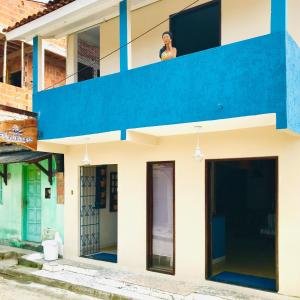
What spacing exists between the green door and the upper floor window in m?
3.51

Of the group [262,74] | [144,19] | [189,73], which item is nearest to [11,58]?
[144,19]

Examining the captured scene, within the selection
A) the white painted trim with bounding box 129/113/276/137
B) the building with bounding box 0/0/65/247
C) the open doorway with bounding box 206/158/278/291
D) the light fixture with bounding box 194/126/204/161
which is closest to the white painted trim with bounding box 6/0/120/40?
the building with bounding box 0/0/65/247

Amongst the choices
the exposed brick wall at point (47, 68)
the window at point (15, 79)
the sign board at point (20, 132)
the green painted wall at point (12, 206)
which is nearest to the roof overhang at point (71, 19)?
the sign board at point (20, 132)

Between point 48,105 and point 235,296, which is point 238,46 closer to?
point 235,296

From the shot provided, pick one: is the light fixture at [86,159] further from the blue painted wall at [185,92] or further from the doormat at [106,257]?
the doormat at [106,257]

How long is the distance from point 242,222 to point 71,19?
9.26m

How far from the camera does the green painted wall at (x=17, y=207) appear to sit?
11969 millimetres

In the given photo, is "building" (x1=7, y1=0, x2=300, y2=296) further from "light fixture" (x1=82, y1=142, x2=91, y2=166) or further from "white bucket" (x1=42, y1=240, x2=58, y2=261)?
"white bucket" (x1=42, y1=240, x2=58, y2=261)

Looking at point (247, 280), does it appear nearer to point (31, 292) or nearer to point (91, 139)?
point (31, 292)

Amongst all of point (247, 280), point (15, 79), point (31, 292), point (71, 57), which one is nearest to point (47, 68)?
point (15, 79)

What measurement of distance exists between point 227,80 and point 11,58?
10996 mm

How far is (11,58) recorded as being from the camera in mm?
15312

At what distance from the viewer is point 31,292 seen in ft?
29.0

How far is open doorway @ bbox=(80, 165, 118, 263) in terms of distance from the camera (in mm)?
11203
